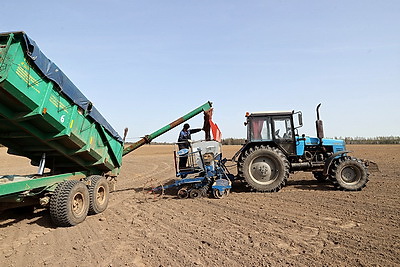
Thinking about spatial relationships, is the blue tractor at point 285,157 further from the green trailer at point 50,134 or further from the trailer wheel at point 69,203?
the trailer wheel at point 69,203

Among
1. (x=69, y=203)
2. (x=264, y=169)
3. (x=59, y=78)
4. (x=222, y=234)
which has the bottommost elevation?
(x=222, y=234)

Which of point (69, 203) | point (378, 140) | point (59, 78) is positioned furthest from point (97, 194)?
point (378, 140)

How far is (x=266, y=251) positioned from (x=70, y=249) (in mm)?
2941

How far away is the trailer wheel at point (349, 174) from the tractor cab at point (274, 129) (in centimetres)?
125

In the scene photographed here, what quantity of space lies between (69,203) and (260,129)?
5.64 meters

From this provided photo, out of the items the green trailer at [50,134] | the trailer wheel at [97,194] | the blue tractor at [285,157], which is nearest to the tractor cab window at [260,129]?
the blue tractor at [285,157]

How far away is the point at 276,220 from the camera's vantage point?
5.38 meters

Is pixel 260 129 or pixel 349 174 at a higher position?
pixel 260 129

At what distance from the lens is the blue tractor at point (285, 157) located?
25.8ft

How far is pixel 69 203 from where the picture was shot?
17.6ft

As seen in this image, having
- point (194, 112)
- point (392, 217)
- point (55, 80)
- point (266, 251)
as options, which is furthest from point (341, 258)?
point (194, 112)

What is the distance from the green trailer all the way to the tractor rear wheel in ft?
12.4

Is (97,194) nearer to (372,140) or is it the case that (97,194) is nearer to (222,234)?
(222,234)

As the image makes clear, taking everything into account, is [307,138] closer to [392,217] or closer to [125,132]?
[392,217]
